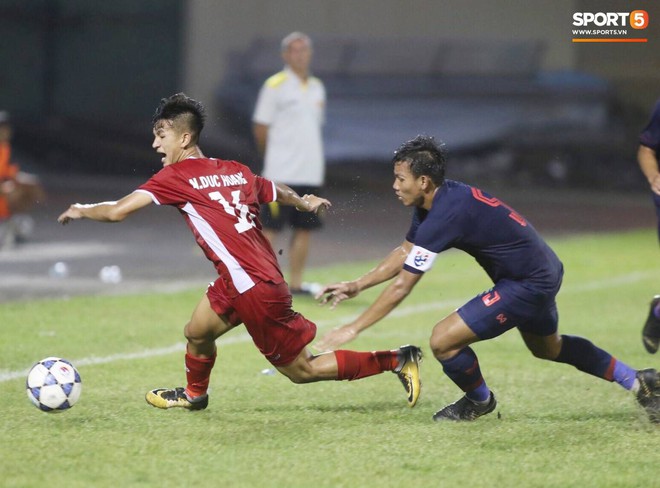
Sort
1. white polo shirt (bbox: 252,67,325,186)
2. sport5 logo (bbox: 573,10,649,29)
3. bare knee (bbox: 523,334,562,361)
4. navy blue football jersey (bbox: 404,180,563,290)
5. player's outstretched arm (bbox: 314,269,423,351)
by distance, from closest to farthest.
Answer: player's outstretched arm (bbox: 314,269,423,351), navy blue football jersey (bbox: 404,180,563,290), bare knee (bbox: 523,334,562,361), white polo shirt (bbox: 252,67,325,186), sport5 logo (bbox: 573,10,649,29)

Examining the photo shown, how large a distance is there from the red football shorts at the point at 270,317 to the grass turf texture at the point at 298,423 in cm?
40

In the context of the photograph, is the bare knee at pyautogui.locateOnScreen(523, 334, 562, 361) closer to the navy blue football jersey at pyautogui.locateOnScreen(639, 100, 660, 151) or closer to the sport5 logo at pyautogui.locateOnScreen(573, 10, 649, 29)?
the navy blue football jersey at pyautogui.locateOnScreen(639, 100, 660, 151)

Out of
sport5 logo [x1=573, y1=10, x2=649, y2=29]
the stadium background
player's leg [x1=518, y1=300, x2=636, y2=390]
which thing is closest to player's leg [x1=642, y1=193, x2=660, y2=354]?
player's leg [x1=518, y1=300, x2=636, y2=390]

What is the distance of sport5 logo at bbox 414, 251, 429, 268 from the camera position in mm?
5836

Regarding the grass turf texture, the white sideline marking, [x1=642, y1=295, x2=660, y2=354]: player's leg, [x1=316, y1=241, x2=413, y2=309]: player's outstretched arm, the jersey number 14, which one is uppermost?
the jersey number 14

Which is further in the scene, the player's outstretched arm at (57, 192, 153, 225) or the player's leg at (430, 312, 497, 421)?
the player's leg at (430, 312, 497, 421)

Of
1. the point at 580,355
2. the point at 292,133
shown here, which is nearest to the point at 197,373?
the point at 580,355

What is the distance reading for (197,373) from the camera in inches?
251

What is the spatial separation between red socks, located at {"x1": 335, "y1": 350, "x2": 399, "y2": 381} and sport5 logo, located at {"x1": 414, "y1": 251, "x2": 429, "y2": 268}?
2.54ft

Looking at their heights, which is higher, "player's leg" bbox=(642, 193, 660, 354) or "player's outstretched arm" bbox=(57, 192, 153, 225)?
"player's outstretched arm" bbox=(57, 192, 153, 225)

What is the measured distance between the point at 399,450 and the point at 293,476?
27.5 inches

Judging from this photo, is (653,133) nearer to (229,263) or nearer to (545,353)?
(545,353)

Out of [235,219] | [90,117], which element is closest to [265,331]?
[235,219]

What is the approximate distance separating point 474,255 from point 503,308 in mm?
313
